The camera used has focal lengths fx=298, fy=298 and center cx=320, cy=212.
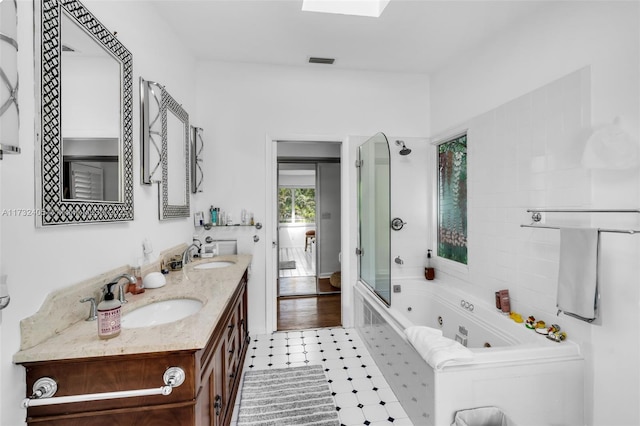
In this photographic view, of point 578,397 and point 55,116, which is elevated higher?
point 55,116

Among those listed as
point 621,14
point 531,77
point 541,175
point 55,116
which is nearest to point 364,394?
point 541,175

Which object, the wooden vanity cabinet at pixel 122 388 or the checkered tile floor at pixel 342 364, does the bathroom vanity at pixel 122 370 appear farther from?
the checkered tile floor at pixel 342 364

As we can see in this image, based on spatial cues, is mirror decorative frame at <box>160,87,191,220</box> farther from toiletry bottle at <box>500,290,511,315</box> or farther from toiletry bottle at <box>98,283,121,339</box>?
toiletry bottle at <box>500,290,511,315</box>

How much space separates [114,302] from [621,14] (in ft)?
8.82

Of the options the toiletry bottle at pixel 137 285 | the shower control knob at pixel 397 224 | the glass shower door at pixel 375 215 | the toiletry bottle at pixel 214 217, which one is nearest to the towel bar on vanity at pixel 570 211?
the glass shower door at pixel 375 215

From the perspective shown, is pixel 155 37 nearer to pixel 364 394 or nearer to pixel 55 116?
pixel 55 116

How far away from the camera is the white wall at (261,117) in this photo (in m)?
3.03

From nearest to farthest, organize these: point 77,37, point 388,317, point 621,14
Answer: point 77,37 → point 621,14 → point 388,317

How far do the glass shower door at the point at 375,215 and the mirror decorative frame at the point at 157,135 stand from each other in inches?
66.7

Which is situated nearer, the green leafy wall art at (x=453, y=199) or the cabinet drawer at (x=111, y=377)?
the cabinet drawer at (x=111, y=377)

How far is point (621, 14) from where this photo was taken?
153 centimetres

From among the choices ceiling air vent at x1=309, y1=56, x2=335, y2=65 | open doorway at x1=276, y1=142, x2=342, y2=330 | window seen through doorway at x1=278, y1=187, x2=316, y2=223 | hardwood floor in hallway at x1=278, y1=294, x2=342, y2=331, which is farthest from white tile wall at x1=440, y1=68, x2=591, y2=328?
window seen through doorway at x1=278, y1=187, x2=316, y2=223

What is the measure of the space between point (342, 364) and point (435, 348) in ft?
3.68

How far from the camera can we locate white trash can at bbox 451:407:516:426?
1.55 metres
